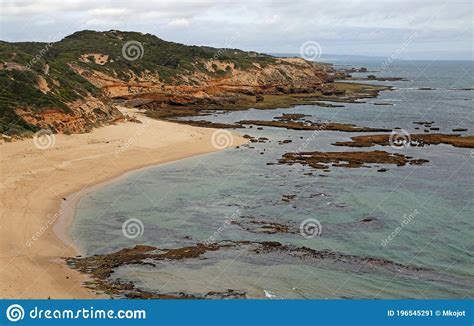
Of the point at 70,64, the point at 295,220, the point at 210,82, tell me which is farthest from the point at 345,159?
the point at 210,82

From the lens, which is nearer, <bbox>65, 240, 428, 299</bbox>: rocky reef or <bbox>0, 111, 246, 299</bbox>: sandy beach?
<bbox>65, 240, 428, 299</bbox>: rocky reef

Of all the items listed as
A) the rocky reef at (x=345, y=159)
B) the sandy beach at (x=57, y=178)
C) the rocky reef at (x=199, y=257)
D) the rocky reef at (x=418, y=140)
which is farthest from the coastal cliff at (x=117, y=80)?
the rocky reef at (x=418, y=140)

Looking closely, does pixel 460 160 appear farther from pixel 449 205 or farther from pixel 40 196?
pixel 40 196

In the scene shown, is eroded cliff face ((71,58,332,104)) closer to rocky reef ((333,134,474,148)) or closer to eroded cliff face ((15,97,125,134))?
eroded cliff face ((15,97,125,134))

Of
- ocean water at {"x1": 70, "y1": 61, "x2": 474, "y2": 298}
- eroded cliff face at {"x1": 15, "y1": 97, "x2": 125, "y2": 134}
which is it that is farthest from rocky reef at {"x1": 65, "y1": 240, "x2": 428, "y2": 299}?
eroded cliff face at {"x1": 15, "y1": 97, "x2": 125, "y2": 134}

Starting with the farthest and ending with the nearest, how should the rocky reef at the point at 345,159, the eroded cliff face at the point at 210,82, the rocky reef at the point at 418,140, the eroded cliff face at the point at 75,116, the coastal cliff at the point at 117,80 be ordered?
the eroded cliff face at the point at 210,82, the rocky reef at the point at 418,140, the coastal cliff at the point at 117,80, the eroded cliff face at the point at 75,116, the rocky reef at the point at 345,159

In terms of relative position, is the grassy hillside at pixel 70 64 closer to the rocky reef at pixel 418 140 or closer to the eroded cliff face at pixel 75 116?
the eroded cliff face at pixel 75 116
